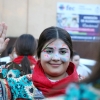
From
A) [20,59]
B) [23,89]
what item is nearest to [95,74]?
[23,89]

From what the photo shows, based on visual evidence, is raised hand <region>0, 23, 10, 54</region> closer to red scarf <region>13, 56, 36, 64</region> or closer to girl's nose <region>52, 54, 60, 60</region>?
girl's nose <region>52, 54, 60, 60</region>

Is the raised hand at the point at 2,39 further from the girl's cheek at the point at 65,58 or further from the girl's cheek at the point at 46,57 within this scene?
the girl's cheek at the point at 65,58

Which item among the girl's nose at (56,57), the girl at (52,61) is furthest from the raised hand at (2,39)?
the girl's nose at (56,57)

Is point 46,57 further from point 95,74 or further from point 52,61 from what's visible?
point 95,74

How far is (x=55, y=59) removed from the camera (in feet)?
9.83

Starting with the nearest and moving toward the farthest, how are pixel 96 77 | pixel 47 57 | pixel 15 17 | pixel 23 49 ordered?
pixel 96 77 < pixel 47 57 < pixel 23 49 < pixel 15 17

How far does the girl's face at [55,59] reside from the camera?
297 centimetres

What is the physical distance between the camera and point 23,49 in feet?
14.4

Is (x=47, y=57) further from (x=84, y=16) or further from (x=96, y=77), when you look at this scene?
(x=84, y=16)

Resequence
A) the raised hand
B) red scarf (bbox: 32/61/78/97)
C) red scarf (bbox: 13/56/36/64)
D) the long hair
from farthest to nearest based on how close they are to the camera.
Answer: red scarf (bbox: 13/56/36/64) → the raised hand → red scarf (bbox: 32/61/78/97) → the long hair

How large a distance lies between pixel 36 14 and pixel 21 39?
7411 millimetres

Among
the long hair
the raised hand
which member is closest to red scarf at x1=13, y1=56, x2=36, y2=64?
the raised hand

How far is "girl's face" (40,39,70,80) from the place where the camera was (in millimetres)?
2973

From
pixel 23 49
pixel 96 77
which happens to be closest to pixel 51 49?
pixel 23 49
